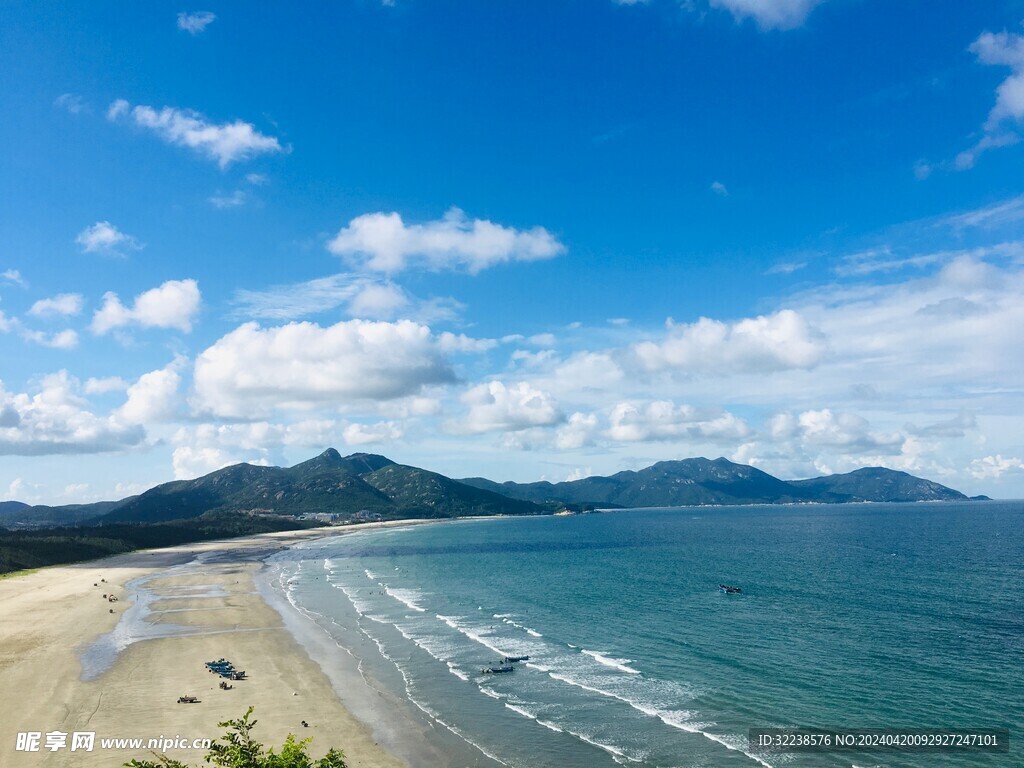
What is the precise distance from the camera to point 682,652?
5988 centimetres

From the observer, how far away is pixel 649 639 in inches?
2576

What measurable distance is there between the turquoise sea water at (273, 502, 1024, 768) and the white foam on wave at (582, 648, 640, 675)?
0.27 metres

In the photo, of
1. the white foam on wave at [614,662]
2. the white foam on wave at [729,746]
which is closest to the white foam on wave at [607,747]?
the white foam on wave at [729,746]

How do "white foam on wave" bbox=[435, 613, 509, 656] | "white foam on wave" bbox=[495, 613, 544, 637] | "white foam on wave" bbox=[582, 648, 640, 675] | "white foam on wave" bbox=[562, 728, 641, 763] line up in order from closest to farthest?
"white foam on wave" bbox=[562, 728, 641, 763], "white foam on wave" bbox=[582, 648, 640, 675], "white foam on wave" bbox=[435, 613, 509, 656], "white foam on wave" bbox=[495, 613, 544, 637]

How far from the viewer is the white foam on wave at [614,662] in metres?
54.4

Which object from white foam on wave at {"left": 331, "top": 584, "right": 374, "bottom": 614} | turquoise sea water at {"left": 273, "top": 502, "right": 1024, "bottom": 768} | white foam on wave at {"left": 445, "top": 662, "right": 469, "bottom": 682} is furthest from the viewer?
white foam on wave at {"left": 331, "top": 584, "right": 374, "bottom": 614}

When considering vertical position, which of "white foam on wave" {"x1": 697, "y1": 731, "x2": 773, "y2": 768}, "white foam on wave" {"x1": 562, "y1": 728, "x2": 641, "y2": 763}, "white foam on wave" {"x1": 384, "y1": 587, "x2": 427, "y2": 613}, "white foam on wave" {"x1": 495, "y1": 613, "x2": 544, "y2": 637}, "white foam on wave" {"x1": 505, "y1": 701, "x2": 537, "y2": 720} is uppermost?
"white foam on wave" {"x1": 562, "y1": 728, "x2": 641, "y2": 763}

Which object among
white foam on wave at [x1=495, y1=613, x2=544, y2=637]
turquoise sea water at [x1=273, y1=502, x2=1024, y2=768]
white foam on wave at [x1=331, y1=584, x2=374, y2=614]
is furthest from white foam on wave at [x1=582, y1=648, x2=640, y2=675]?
white foam on wave at [x1=331, y1=584, x2=374, y2=614]

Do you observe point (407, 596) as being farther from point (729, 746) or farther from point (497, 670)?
point (729, 746)

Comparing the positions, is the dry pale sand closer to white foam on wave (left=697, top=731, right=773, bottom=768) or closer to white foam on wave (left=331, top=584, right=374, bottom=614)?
white foam on wave (left=331, top=584, right=374, bottom=614)

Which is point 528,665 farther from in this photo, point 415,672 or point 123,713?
point 123,713

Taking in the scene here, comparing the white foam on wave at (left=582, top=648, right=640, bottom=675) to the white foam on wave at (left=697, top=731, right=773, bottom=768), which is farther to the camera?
the white foam on wave at (left=582, top=648, right=640, bottom=675)

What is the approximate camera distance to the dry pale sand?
3975 cm

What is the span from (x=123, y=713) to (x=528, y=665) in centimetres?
3056
